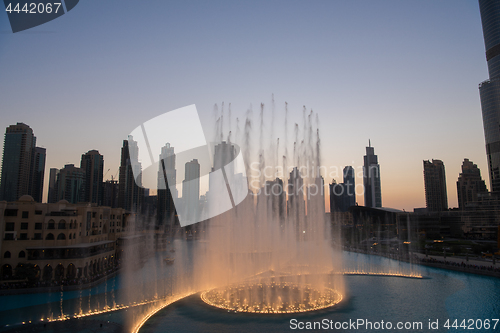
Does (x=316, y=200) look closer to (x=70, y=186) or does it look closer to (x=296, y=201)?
(x=296, y=201)

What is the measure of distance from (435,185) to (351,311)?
183m

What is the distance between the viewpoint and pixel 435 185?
178 meters

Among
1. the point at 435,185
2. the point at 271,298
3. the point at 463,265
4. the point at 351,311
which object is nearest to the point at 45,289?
the point at 271,298

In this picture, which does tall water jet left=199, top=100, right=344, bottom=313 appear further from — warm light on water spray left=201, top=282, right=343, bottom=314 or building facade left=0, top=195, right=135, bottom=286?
building facade left=0, top=195, right=135, bottom=286

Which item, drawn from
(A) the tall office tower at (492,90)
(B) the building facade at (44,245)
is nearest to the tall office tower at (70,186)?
(B) the building facade at (44,245)

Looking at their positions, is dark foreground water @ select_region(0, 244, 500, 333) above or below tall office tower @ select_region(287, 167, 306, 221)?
below

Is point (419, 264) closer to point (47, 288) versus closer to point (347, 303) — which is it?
point (347, 303)

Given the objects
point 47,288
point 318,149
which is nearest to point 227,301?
point 318,149

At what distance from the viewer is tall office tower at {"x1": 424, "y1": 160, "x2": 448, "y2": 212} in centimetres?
17638

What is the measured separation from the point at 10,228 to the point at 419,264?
57.1m

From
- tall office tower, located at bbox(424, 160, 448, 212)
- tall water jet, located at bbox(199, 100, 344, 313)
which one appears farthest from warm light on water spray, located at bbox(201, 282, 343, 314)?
tall office tower, located at bbox(424, 160, 448, 212)

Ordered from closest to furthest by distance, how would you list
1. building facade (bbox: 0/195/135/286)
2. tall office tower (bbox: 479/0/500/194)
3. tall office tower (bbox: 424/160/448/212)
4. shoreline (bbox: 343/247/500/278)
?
building facade (bbox: 0/195/135/286), shoreline (bbox: 343/247/500/278), tall office tower (bbox: 479/0/500/194), tall office tower (bbox: 424/160/448/212)

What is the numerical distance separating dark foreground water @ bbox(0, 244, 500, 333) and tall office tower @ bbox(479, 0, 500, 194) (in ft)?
375

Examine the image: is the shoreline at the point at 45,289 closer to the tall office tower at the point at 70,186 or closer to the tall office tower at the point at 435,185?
the tall office tower at the point at 70,186
